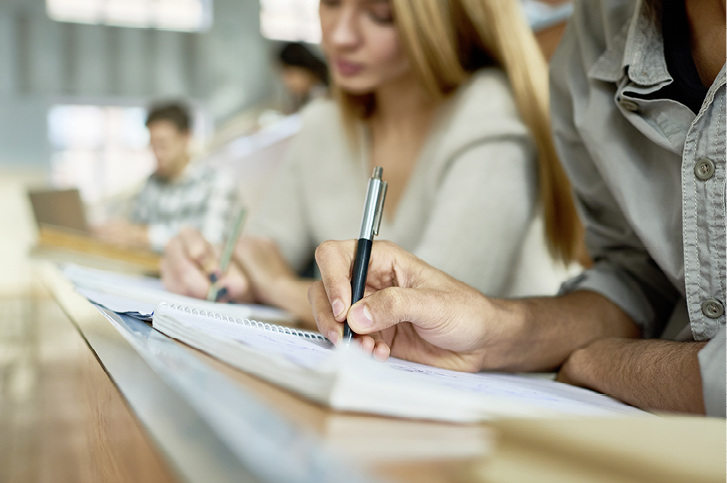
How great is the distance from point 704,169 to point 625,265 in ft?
0.55

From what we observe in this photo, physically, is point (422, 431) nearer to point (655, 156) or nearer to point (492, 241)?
point (655, 156)

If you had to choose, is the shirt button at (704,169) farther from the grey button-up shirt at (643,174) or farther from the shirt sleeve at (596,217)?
the shirt sleeve at (596,217)

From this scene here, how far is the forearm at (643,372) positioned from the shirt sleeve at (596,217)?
3.5 inches

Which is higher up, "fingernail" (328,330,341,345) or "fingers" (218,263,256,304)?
"fingernail" (328,330,341,345)

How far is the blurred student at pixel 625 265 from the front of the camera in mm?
381

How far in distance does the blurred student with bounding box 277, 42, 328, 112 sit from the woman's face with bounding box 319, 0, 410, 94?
3.33 m

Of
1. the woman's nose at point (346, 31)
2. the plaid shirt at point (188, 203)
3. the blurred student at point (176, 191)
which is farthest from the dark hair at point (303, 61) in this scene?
the woman's nose at point (346, 31)

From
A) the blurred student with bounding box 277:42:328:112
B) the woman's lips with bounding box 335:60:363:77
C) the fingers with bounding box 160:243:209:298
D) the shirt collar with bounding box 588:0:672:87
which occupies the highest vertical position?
the blurred student with bounding box 277:42:328:112

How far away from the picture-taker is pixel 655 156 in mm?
481

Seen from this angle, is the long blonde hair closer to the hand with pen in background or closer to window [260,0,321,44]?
the hand with pen in background

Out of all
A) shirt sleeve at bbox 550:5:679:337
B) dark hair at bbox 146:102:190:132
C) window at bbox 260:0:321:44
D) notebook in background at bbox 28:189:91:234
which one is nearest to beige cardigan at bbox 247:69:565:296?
shirt sleeve at bbox 550:5:679:337

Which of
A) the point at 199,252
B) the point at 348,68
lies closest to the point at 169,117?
the point at 348,68

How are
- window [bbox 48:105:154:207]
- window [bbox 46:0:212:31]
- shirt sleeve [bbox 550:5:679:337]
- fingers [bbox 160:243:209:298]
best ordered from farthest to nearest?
window [bbox 48:105:154:207]
window [bbox 46:0:212:31]
fingers [bbox 160:243:209:298]
shirt sleeve [bbox 550:5:679:337]

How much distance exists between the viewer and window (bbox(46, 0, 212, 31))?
7027 millimetres
